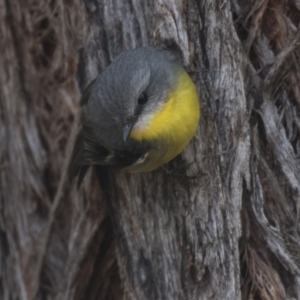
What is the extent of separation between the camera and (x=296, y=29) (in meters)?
2.95

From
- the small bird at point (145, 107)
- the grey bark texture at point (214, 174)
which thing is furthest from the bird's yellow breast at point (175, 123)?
the grey bark texture at point (214, 174)

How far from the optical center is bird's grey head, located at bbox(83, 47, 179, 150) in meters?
2.68

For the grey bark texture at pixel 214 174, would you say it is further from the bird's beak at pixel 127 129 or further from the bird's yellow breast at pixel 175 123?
the bird's beak at pixel 127 129

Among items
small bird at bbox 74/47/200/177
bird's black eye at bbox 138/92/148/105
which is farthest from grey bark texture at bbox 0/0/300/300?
bird's black eye at bbox 138/92/148/105

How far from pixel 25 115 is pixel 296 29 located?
1794 millimetres

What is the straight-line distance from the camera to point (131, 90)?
2.68m

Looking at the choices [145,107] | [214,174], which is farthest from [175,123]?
[214,174]

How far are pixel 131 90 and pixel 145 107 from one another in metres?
0.10

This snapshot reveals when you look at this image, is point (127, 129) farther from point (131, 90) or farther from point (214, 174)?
point (214, 174)

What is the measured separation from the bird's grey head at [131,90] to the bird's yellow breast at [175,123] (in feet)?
0.09

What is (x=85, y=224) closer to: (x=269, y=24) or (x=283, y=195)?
(x=283, y=195)

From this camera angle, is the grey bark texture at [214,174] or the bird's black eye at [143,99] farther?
the grey bark texture at [214,174]

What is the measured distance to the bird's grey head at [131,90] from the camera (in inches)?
106

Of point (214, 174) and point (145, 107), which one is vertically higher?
point (145, 107)
